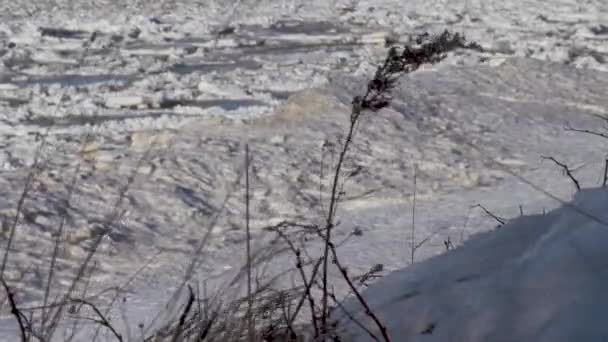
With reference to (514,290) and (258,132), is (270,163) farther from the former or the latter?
(514,290)

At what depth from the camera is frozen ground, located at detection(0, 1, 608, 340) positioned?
188 inches

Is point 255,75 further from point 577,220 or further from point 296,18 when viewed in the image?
point 577,220

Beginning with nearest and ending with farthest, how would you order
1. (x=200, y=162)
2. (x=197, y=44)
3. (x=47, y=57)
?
1. (x=200, y=162)
2. (x=47, y=57)
3. (x=197, y=44)

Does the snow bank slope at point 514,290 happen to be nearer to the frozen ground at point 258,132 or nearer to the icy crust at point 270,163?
the frozen ground at point 258,132

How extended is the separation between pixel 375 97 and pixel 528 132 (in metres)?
4.77

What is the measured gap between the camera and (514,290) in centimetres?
171

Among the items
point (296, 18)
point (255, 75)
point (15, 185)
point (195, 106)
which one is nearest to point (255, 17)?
point (296, 18)

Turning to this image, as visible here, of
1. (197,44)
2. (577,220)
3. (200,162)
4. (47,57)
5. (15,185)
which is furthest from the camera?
(197,44)

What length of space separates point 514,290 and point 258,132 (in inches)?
185

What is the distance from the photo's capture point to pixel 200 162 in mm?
5820

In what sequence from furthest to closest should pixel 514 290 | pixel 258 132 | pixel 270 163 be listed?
1. pixel 258 132
2. pixel 270 163
3. pixel 514 290

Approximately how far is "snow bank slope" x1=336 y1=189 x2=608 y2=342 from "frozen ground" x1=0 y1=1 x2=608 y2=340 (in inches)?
44.8

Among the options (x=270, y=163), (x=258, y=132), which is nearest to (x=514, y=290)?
(x=270, y=163)

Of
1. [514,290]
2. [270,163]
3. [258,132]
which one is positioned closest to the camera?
[514,290]
